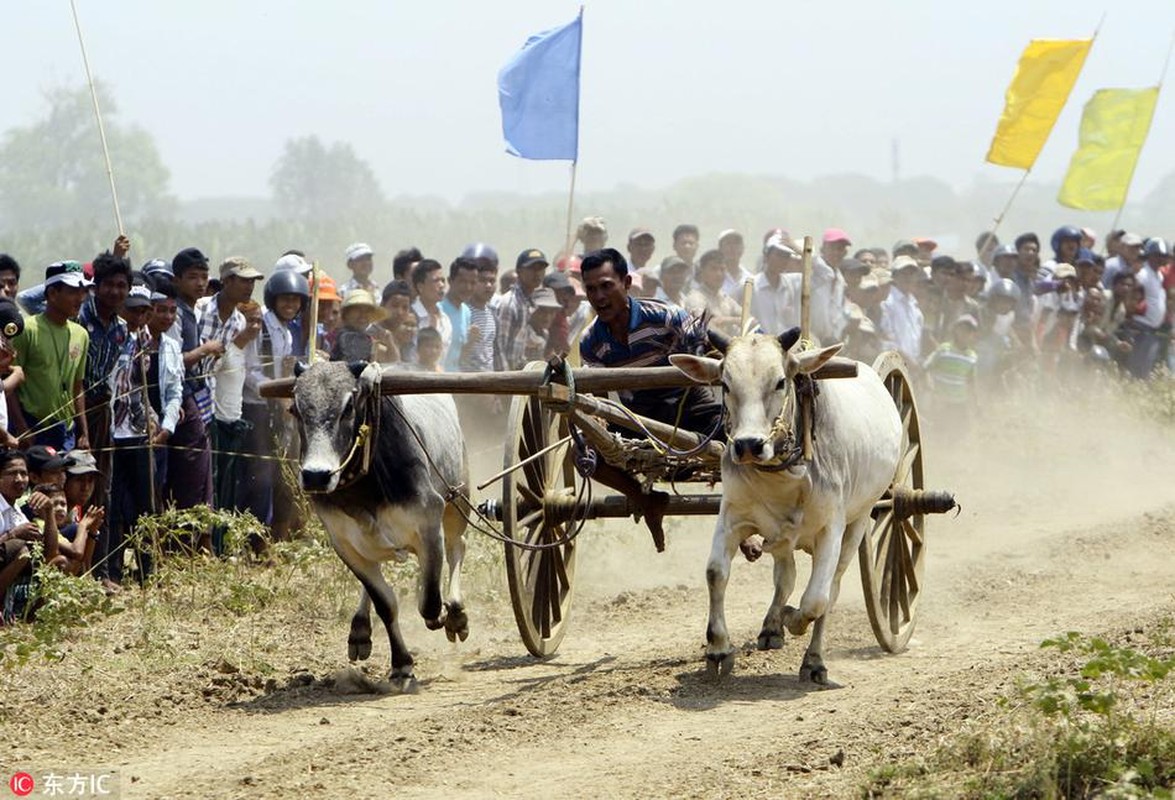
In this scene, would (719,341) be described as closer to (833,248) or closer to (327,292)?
(327,292)

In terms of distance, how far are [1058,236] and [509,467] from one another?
12860 mm

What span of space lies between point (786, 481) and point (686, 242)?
371 inches

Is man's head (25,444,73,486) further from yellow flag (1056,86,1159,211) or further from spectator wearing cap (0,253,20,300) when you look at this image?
yellow flag (1056,86,1159,211)

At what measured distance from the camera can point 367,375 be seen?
848 centimetres

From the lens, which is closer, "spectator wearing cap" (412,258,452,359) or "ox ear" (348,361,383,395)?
"ox ear" (348,361,383,395)

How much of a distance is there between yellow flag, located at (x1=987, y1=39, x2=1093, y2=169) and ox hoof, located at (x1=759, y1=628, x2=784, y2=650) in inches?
432

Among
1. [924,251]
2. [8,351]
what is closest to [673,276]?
[924,251]

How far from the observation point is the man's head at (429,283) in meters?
13.8

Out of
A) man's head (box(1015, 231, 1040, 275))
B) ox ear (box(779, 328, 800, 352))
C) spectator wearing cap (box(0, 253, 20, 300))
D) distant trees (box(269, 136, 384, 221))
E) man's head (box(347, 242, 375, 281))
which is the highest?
ox ear (box(779, 328, 800, 352))

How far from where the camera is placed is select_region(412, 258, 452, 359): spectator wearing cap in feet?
44.8

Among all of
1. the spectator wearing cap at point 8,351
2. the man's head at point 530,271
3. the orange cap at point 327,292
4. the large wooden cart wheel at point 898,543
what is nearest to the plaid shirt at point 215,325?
the orange cap at point 327,292

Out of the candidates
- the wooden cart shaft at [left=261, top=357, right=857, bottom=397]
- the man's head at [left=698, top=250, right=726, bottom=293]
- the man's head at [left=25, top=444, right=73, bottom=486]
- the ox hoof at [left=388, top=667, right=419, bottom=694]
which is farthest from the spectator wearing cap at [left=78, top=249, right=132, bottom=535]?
the man's head at [left=698, top=250, right=726, bottom=293]

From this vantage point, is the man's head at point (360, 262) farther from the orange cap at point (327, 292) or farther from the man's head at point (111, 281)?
the man's head at point (111, 281)

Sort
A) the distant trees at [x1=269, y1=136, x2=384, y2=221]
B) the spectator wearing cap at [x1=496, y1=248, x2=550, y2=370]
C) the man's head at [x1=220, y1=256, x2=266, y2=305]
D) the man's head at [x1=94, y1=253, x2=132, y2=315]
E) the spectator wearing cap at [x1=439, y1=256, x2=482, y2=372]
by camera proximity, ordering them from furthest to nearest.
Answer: the distant trees at [x1=269, y1=136, x2=384, y2=221]
the spectator wearing cap at [x1=496, y1=248, x2=550, y2=370]
the spectator wearing cap at [x1=439, y1=256, x2=482, y2=372]
the man's head at [x1=220, y1=256, x2=266, y2=305]
the man's head at [x1=94, y1=253, x2=132, y2=315]
